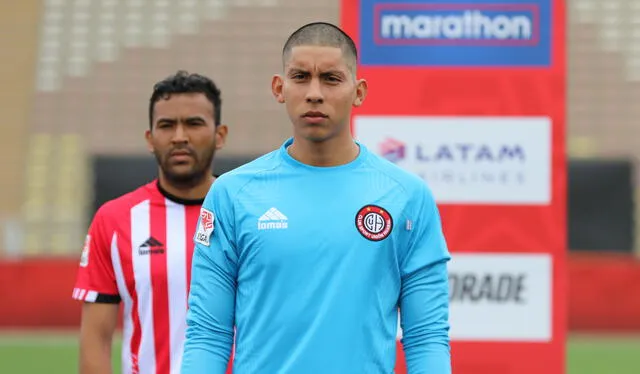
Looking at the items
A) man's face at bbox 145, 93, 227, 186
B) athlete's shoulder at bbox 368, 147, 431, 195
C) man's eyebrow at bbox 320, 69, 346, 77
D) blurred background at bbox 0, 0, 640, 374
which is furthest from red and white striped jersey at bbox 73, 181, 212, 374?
blurred background at bbox 0, 0, 640, 374

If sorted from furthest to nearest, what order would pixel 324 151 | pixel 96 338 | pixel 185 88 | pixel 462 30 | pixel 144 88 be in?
pixel 144 88
pixel 462 30
pixel 185 88
pixel 96 338
pixel 324 151

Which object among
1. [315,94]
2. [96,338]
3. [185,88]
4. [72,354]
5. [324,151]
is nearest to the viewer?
[315,94]

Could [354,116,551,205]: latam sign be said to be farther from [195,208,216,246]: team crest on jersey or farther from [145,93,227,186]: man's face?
[195,208,216,246]: team crest on jersey

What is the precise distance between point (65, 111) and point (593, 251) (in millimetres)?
8157

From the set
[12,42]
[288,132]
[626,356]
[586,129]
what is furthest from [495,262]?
[12,42]

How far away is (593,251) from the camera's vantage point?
14797 mm

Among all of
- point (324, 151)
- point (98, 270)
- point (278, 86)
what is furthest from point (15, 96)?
point (324, 151)

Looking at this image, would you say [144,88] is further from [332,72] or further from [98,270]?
[332,72]

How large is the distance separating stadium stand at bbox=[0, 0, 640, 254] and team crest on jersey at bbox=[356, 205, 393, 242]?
49.0 feet

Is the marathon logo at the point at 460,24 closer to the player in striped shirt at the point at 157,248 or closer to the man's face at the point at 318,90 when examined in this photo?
the player in striped shirt at the point at 157,248

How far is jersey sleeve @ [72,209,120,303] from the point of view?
367 cm

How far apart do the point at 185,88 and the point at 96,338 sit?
0.82 m

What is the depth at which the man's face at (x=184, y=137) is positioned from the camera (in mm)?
3705

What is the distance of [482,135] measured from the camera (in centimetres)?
439
